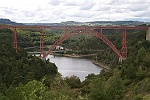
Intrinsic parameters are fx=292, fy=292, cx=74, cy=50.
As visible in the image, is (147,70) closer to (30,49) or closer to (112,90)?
(112,90)

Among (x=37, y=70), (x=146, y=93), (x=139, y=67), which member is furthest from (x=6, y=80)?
(x=146, y=93)

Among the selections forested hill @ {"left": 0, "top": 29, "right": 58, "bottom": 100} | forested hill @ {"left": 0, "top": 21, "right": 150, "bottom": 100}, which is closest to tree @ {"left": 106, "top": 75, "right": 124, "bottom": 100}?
forested hill @ {"left": 0, "top": 21, "right": 150, "bottom": 100}

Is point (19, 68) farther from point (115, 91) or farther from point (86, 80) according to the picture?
point (115, 91)

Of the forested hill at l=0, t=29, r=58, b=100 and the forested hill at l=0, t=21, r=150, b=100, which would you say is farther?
the forested hill at l=0, t=29, r=58, b=100

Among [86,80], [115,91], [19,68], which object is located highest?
[115,91]

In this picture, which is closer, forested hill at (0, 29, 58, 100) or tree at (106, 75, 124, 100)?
tree at (106, 75, 124, 100)

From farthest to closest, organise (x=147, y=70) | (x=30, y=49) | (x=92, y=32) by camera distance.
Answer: (x=30, y=49) → (x=92, y=32) → (x=147, y=70)

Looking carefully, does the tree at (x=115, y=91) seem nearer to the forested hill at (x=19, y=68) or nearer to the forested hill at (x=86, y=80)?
the forested hill at (x=86, y=80)

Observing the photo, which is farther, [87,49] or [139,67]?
[87,49]

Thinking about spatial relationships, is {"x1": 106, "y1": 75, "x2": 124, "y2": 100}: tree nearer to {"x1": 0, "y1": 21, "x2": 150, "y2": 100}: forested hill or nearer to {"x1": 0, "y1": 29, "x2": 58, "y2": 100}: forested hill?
{"x1": 0, "y1": 21, "x2": 150, "y2": 100}: forested hill

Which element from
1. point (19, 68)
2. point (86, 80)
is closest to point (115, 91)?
point (86, 80)

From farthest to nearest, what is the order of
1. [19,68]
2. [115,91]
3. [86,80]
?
[86,80], [19,68], [115,91]
